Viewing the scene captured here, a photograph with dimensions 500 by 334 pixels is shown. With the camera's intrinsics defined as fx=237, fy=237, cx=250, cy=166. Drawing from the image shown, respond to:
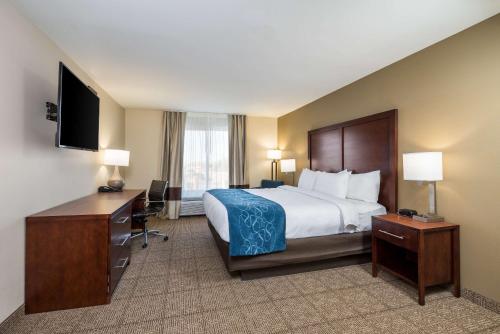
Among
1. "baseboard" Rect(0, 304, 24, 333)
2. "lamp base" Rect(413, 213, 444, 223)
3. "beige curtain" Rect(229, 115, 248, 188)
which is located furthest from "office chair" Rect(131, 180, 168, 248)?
"lamp base" Rect(413, 213, 444, 223)

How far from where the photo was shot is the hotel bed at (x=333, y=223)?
2.57m

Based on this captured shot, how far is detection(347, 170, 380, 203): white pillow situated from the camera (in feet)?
10.1

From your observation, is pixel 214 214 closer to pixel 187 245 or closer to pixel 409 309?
pixel 187 245

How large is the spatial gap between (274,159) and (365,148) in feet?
9.64

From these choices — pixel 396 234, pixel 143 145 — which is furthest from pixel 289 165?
pixel 143 145

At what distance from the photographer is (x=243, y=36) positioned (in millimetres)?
2332

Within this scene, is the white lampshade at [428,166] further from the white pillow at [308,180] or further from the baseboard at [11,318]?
the baseboard at [11,318]

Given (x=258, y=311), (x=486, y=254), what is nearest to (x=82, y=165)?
(x=258, y=311)

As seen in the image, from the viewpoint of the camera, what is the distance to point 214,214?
2.93m

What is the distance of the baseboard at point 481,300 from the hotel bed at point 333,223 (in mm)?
921

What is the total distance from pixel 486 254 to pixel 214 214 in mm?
2657

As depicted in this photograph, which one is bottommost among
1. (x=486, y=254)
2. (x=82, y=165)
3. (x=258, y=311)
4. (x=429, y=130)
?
(x=258, y=311)

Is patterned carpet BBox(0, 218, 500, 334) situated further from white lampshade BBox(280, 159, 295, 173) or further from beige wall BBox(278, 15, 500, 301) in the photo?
white lampshade BBox(280, 159, 295, 173)

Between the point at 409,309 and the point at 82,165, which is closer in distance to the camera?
the point at 409,309
